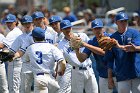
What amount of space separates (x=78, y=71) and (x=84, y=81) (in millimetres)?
255

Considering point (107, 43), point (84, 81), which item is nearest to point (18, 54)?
point (84, 81)

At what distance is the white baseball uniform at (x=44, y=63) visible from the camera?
37.5 ft

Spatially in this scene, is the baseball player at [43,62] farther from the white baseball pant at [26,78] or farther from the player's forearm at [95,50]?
the white baseball pant at [26,78]

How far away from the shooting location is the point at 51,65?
11547 millimetres

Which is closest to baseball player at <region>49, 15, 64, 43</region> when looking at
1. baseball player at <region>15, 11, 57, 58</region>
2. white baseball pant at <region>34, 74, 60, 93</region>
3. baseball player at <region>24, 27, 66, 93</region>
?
baseball player at <region>15, 11, 57, 58</region>

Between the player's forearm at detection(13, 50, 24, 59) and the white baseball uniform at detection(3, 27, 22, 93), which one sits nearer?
the player's forearm at detection(13, 50, 24, 59)

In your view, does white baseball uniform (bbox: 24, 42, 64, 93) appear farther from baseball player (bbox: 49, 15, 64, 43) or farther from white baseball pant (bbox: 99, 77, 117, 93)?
baseball player (bbox: 49, 15, 64, 43)

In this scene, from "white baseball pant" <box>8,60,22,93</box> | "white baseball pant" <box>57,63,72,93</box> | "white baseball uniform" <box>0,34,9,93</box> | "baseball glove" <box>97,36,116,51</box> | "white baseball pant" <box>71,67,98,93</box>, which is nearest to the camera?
"baseball glove" <box>97,36,116,51</box>

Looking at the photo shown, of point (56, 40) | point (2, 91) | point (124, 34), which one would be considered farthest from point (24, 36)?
point (124, 34)

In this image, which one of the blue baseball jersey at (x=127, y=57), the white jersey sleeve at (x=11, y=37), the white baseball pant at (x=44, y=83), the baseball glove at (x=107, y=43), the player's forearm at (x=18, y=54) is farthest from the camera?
the white jersey sleeve at (x=11, y=37)

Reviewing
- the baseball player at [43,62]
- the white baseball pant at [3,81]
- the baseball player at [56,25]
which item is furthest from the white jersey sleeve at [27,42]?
the baseball player at [43,62]

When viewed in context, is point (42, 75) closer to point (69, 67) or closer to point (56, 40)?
point (69, 67)

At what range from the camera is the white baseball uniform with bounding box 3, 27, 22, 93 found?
1430 cm

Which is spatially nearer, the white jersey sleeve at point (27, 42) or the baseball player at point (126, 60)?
the baseball player at point (126, 60)
